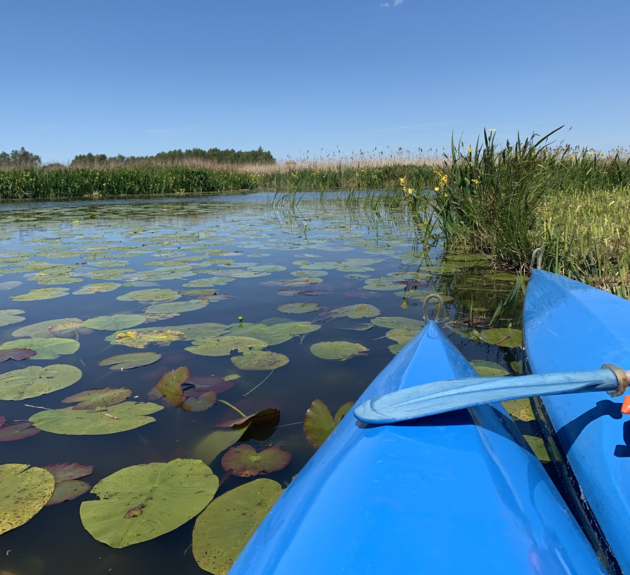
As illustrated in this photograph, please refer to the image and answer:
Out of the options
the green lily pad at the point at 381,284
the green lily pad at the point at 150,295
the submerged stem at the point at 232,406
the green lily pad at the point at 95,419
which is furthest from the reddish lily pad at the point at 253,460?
the green lily pad at the point at 381,284

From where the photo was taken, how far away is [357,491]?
65 centimetres

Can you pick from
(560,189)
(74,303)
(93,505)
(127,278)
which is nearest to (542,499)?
(93,505)

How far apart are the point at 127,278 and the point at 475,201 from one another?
116 inches

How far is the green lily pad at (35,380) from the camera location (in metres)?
1.48

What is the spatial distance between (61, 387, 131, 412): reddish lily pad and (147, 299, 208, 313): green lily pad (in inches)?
36.2

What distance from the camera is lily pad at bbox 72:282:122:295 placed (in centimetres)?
280

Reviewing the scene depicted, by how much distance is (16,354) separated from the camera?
1.79 metres

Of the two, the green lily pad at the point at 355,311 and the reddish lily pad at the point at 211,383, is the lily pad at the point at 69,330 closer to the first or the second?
the reddish lily pad at the point at 211,383

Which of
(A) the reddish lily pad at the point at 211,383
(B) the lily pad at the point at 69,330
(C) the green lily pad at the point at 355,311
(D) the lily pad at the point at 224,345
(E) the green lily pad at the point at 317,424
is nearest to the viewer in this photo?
(E) the green lily pad at the point at 317,424

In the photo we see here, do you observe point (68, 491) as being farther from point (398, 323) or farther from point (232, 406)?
point (398, 323)

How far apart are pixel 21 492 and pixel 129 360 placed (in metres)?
0.78

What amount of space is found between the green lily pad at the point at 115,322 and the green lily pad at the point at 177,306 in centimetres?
14

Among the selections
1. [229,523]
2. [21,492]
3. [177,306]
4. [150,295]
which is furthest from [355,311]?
[21,492]

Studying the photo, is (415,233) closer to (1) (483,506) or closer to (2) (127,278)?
(2) (127,278)
